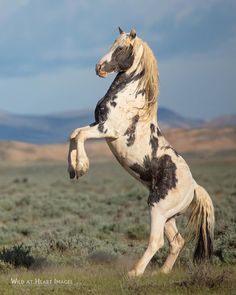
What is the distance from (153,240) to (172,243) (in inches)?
26.9

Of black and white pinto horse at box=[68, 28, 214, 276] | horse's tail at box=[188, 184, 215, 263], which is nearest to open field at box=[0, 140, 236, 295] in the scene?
horse's tail at box=[188, 184, 215, 263]

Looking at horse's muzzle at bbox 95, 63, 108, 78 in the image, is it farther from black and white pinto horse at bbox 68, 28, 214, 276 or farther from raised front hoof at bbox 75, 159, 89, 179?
raised front hoof at bbox 75, 159, 89, 179

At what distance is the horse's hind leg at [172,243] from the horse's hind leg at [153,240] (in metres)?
0.56

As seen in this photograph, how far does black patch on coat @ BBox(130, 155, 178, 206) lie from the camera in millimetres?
8641

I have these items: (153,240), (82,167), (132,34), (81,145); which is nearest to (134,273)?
(153,240)

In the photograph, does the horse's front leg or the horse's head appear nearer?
the horse's front leg

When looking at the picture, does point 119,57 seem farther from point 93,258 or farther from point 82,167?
point 93,258

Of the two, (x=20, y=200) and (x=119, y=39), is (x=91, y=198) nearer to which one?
(x=20, y=200)

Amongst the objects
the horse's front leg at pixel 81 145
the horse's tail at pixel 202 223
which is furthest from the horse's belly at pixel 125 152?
the horse's tail at pixel 202 223

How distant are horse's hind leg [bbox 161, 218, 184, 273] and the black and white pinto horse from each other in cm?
7

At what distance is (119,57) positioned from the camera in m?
8.71

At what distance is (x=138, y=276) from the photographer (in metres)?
8.29

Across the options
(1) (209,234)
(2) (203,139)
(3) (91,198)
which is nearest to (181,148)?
(2) (203,139)

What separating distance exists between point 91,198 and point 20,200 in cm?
372
